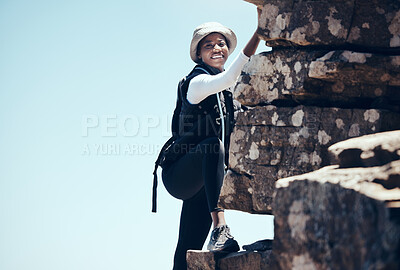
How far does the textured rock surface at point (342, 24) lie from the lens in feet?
21.0

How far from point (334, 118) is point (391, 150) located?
221 cm

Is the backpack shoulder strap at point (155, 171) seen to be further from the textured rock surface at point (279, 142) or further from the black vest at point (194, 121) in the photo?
the textured rock surface at point (279, 142)

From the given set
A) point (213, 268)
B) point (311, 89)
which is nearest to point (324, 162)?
point (311, 89)

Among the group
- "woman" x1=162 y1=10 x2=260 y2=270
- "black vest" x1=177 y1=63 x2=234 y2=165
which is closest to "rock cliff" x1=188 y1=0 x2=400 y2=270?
"woman" x1=162 y1=10 x2=260 y2=270

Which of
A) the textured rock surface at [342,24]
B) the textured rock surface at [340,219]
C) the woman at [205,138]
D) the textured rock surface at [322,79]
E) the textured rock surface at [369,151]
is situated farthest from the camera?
the woman at [205,138]

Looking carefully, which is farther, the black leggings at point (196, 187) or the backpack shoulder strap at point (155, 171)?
the backpack shoulder strap at point (155, 171)

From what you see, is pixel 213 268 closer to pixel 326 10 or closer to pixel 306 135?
pixel 306 135

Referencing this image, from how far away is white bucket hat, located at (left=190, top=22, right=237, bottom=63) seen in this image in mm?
7895

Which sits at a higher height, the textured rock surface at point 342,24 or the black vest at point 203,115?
the textured rock surface at point 342,24

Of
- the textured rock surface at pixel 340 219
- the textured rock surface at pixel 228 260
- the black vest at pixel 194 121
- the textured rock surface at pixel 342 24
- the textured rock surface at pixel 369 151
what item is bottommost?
the textured rock surface at pixel 228 260

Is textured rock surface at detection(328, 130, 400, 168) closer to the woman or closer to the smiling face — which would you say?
the woman

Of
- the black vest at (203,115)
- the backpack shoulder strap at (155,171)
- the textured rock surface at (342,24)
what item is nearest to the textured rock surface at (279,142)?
the black vest at (203,115)

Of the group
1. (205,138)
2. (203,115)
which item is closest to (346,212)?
(205,138)

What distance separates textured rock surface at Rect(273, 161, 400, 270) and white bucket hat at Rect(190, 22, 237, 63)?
12.7 feet
